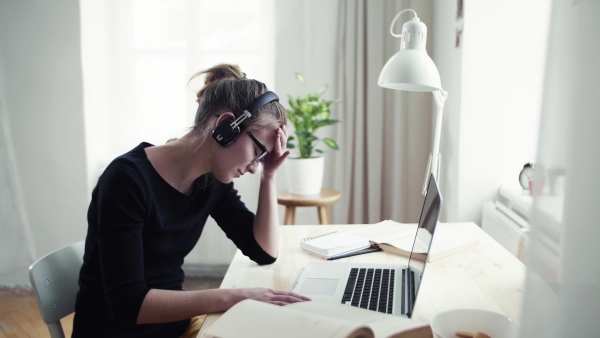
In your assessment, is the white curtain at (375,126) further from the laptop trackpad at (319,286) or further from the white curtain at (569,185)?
the white curtain at (569,185)

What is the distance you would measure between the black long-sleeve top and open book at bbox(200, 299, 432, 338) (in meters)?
0.29

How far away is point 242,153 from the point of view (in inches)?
45.2

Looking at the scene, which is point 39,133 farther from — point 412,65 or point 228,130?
point 412,65

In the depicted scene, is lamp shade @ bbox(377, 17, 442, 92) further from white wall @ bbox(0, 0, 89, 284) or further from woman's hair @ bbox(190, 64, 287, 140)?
white wall @ bbox(0, 0, 89, 284)

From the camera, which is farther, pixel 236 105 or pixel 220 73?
pixel 220 73

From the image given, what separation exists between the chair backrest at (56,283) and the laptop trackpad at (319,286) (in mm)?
605

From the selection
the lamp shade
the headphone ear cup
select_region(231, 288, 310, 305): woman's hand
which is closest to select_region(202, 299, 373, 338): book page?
select_region(231, 288, 310, 305): woman's hand

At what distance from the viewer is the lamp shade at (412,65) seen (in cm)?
134

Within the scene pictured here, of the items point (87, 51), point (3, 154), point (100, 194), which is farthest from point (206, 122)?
point (3, 154)

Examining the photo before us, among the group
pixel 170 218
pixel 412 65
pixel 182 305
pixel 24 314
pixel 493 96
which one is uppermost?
pixel 412 65

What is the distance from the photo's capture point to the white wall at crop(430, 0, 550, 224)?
2.04m

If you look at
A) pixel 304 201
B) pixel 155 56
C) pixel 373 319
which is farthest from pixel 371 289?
pixel 155 56

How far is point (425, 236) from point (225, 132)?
1.67ft

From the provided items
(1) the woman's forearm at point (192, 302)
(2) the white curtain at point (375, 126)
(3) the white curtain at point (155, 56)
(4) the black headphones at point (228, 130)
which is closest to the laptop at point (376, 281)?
(1) the woman's forearm at point (192, 302)
